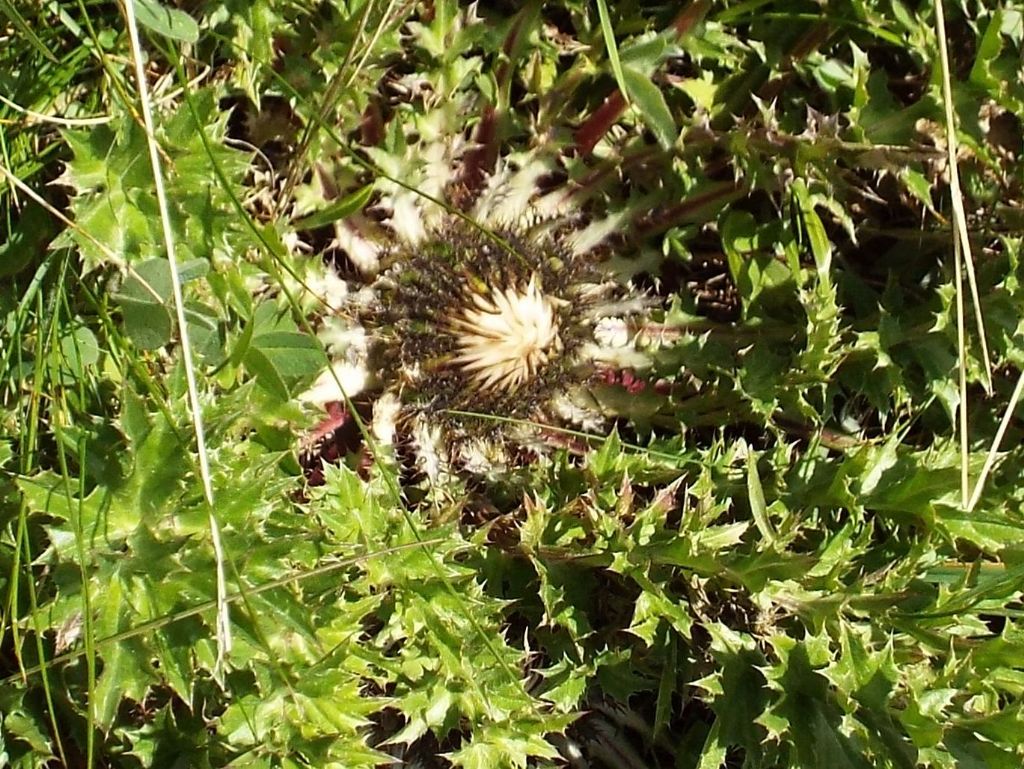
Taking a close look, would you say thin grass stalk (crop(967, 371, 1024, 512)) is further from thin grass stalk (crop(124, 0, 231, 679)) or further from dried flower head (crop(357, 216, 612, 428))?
thin grass stalk (crop(124, 0, 231, 679))

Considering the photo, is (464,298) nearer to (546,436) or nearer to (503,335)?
(503,335)

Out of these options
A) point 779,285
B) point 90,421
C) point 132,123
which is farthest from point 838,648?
point 132,123

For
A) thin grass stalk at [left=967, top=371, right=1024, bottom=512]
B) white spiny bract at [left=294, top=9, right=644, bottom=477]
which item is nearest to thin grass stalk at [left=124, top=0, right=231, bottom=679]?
white spiny bract at [left=294, top=9, right=644, bottom=477]

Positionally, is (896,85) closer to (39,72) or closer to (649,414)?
(649,414)

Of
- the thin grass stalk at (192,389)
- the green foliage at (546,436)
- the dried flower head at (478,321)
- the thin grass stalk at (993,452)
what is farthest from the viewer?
the dried flower head at (478,321)

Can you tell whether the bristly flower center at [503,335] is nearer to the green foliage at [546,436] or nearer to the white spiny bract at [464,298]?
the white spiny bract at [464,298]

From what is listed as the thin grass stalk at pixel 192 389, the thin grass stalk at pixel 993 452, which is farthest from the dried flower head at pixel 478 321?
the thin grass stalk at pixel 993 452

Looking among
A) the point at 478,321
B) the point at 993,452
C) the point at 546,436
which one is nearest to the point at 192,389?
the point at 478,321
